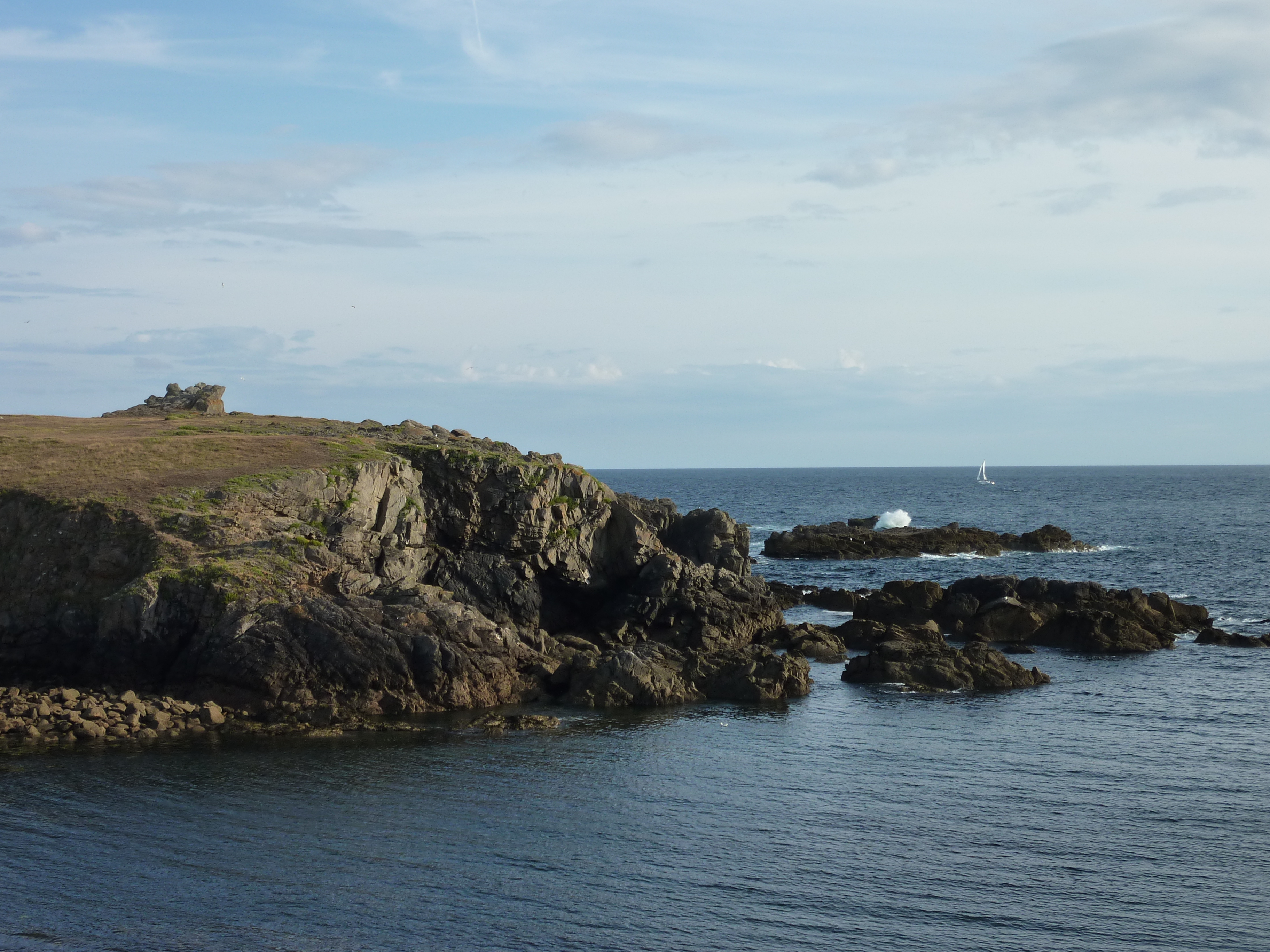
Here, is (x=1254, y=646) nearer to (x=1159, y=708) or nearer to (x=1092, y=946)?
(x=1159, y=708)

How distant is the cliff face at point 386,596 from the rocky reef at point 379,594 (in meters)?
0.08

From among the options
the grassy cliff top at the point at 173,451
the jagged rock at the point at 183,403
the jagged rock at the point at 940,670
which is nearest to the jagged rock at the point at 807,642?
the jagged rock at the point at 940,670

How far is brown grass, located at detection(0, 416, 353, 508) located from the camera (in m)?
50.9

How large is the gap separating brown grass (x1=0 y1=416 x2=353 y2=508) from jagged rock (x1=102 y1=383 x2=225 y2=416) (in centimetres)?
860

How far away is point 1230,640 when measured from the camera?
61.1m

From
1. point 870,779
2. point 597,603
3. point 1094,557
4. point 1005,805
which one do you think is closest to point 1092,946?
point 1005,805

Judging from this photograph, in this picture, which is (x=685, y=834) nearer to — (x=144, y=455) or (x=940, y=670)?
(x=940, y=670)

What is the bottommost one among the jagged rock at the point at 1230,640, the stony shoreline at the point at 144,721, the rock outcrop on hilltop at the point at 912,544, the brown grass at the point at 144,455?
the stony shoreline at the point at 144,721

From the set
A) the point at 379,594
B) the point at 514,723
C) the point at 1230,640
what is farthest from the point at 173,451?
the point at 1230,640

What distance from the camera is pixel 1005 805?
109ft

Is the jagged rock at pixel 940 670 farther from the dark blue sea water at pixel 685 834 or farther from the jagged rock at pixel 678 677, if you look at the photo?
the jagged rock at pixel 678 677

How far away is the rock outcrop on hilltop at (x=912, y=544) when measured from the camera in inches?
4358

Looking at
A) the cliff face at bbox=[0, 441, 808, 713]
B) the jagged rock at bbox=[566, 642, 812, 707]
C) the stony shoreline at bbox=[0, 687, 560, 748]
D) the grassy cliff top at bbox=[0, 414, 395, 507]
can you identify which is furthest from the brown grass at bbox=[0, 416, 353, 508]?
the jagged rock at bbox=[566, 642, 812, 707]

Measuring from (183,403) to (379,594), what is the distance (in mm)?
38275
